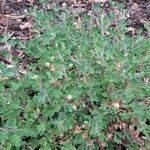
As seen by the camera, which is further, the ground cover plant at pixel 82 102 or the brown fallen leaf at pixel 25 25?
the brown fallen leaf at pixel 25 25

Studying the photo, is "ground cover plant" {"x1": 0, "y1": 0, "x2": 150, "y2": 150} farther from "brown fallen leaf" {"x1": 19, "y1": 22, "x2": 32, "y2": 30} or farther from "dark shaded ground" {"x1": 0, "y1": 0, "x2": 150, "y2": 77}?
"brown fallen leaf" {"x1": 19, "y1": 22, "x2": 32, "y2": 30}

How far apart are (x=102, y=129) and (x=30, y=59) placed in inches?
49.3

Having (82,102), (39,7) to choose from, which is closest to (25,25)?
(39,7)

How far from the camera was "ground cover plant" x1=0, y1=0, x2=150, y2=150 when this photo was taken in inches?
115

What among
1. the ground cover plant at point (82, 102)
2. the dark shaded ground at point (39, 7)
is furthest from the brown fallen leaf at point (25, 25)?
the ground cover plant at point (82, 102)

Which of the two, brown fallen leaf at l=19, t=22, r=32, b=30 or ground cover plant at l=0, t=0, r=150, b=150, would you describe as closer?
ground cover plant at l=0, t=0, r=150, b=150

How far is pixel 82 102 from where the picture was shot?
3.04m

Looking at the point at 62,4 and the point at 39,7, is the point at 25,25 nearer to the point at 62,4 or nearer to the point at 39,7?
the point at 39,7

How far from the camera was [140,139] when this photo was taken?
119 inches

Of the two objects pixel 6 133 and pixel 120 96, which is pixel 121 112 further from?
pixel 6 133

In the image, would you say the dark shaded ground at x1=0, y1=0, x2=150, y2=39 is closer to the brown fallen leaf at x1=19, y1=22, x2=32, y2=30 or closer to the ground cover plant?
the brown fallen leaf at x1=19, y1=22, x2=32, y2=30

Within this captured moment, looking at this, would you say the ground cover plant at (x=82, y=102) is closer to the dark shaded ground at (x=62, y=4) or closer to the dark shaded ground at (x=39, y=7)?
the dark shaded ground at (x=39, y=7)

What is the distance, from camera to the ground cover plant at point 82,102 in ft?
9.59

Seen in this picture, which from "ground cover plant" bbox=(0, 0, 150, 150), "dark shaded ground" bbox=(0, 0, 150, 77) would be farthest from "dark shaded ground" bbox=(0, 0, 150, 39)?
"ground cover plant" bbox=(0, 0, 150, 150)
